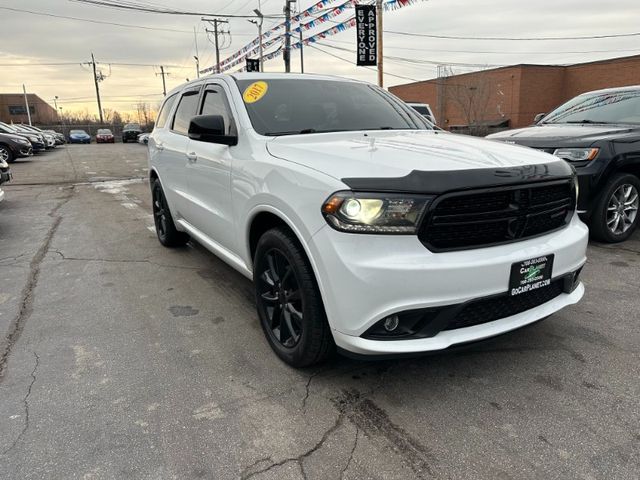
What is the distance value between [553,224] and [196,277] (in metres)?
3.30

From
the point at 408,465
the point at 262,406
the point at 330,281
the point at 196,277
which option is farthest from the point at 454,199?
the point at 196,277

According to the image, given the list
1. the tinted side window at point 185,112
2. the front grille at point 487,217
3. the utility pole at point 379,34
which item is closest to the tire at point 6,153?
the utility pole at point 379,34

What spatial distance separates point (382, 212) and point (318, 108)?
174 cm

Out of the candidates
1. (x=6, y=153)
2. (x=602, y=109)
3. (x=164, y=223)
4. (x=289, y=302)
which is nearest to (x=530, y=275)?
(x=289, y=302)

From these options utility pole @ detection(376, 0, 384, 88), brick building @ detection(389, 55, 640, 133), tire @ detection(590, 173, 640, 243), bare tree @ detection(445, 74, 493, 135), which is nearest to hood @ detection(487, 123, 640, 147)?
tire @ detection(590, 173, 640, 243)

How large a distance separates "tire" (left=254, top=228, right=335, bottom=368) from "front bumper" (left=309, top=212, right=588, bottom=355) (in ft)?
0.49

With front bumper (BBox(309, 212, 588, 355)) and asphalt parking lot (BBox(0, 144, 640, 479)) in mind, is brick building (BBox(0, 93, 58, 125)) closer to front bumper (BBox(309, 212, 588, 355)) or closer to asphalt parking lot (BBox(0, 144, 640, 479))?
asphalt parking lot (BBox(0, 144, 640, 479))

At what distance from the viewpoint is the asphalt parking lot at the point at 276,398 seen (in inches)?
84.4

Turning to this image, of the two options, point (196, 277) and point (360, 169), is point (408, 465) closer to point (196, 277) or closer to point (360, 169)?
point (360, 169)

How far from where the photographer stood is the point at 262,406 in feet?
8.45

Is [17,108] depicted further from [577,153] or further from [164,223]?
[577,153]

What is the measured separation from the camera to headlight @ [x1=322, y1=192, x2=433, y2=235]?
2.24 m

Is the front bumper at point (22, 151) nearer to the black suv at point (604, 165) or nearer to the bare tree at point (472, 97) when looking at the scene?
the black suv at point (604, 165)

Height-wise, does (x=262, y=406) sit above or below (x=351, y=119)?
below
